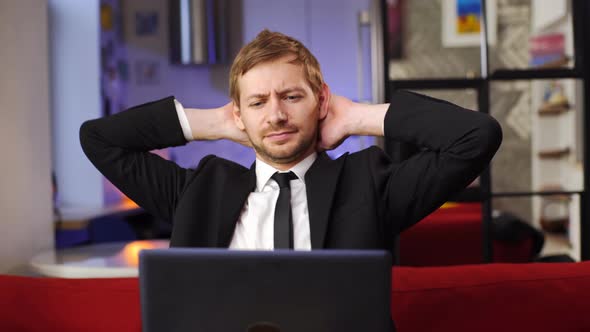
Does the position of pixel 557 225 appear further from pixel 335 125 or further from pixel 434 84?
pixel 335 125

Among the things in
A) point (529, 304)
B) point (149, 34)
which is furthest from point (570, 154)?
point (529, 304)

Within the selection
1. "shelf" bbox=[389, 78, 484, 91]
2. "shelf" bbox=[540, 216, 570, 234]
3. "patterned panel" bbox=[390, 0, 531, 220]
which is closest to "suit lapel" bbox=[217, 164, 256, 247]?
"shelf" bbox=[389, 78, 484, 91]

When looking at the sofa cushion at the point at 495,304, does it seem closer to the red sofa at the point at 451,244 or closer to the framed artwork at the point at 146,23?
the red sofa at the point at 451,244

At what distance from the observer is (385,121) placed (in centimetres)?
140

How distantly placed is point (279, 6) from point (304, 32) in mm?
307

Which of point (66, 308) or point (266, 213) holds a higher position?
point (266, 213)

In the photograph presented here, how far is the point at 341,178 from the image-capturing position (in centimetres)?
141

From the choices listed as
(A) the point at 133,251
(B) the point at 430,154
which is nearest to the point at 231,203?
(B) the point at 430,154

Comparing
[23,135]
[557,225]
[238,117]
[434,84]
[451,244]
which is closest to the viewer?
[238,117]

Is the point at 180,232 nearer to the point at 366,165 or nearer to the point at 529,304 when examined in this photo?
the point at 366,165

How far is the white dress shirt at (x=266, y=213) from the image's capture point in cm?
137

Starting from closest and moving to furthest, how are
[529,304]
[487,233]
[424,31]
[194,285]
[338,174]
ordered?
[194,285] → [338,174] → [529,304] → [487,233] → [424,31]

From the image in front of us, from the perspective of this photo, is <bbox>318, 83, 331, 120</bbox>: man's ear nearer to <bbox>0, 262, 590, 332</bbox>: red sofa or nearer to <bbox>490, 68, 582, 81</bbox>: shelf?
<bbox>0, 262, 590, 332</bbox>: red sofa

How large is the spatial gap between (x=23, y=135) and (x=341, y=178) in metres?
1.17
